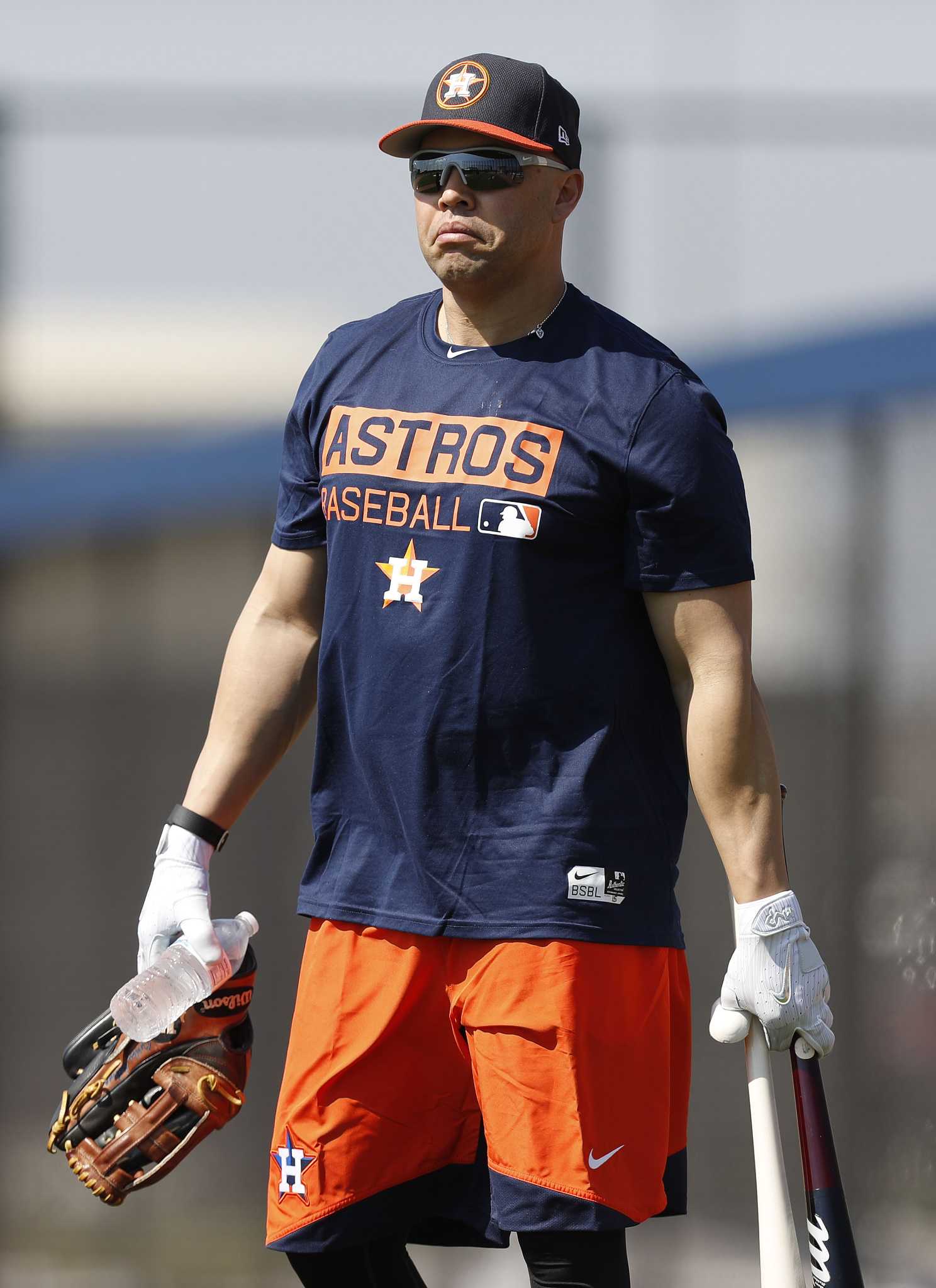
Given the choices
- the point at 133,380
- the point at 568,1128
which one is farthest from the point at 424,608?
the point at 133,380

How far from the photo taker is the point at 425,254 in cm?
253

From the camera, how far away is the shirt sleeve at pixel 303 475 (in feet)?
8.85

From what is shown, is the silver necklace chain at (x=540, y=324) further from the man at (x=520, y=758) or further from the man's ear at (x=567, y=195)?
the man's ear at (x=567, y=195)

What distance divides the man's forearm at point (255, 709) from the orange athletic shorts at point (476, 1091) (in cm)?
30

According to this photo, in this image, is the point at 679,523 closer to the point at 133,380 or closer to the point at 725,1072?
the point at 725,1072

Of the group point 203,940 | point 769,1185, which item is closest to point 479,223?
point 203,940

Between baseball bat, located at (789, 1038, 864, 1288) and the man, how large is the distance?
0.07 metres

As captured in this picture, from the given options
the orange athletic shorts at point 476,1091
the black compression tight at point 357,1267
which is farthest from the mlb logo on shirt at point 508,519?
the black compression tight at point 357,1267

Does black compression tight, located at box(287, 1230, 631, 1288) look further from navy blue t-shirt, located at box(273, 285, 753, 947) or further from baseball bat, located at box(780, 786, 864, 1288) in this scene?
navy blue t-shirt, located at box(273, 285, 753, 947)

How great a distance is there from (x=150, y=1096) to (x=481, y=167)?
156 cm

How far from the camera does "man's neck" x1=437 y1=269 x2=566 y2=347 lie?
2.55 meters

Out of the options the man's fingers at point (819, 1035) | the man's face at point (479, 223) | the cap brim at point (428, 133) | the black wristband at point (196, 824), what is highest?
the cap brim at point (428, 133)

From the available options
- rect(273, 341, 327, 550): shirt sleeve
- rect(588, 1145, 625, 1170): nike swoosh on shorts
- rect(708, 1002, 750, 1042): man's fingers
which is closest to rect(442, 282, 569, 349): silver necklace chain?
rect(273, 341, 327, 550): shirt sleeve

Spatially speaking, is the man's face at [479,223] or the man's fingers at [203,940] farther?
the man's fingers at [203,940]
